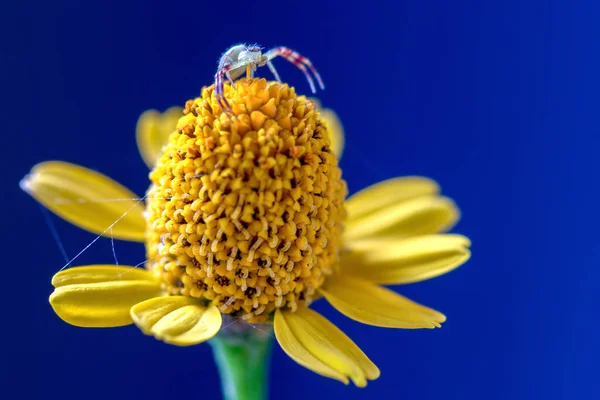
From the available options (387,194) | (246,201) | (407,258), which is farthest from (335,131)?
(246,201)

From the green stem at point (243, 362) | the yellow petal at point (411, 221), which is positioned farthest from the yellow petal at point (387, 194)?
the green stem at point (243, 362)

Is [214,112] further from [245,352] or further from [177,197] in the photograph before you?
[245,352]

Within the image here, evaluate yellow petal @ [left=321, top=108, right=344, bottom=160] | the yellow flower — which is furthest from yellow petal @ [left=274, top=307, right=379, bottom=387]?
yellow petal @ [left=321, top=108, right=344, bottom=160]

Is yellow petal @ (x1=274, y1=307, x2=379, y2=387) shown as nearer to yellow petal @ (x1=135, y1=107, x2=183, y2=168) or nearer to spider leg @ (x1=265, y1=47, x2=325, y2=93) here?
spider leg @ (x1=265, y1=47, x2=325, y2=93)

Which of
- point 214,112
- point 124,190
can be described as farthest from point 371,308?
point 124,190

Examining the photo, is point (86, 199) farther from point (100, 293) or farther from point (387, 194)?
point (387, 194)

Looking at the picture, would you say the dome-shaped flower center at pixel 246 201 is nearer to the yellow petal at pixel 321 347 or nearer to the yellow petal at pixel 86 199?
the yellow petal at pixel 321 347
